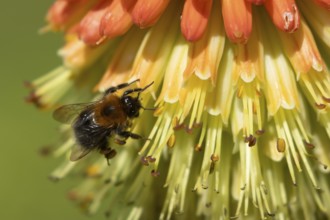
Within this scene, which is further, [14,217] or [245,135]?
[14,217]

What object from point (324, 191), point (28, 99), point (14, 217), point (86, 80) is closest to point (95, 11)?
point (86, 80)

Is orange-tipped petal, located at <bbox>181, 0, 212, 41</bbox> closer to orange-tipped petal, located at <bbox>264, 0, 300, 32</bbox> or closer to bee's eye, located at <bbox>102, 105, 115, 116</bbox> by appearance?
orange-tipped petal, located at <bbox>264, 0, 300, 32</bbox>

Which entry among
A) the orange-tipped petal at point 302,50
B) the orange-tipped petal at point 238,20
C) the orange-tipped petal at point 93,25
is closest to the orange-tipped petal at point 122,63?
the orange-tipped petal at point 93,25

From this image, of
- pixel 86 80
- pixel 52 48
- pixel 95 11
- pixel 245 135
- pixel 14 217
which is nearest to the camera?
pixel 245 135

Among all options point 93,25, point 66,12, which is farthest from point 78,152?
point 66,12

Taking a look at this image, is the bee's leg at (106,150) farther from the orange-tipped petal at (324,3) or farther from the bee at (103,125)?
the orange-tipped petal at (324,3)

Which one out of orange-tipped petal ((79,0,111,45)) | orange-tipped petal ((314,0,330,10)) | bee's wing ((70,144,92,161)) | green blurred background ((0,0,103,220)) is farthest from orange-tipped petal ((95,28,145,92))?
green blurred background ((0,0,103,220))

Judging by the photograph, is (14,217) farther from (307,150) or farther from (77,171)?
(307,150)
